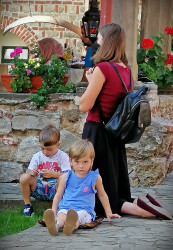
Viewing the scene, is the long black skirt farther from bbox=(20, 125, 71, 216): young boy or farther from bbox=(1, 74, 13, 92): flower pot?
bbox=(1, 74, 13, 92): flower pot

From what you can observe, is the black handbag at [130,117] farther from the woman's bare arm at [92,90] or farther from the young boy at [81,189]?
the young boy at [81,189]

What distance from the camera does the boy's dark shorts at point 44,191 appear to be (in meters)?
6.38

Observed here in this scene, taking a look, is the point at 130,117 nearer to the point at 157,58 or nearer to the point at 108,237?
the point at 108,237

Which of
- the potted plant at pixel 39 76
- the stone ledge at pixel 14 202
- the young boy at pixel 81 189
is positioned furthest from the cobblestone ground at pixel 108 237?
the potted plant at pixel 39 76

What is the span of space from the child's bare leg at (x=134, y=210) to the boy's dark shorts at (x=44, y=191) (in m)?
0.70

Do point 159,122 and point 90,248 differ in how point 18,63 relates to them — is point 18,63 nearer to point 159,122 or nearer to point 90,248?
point 159,122

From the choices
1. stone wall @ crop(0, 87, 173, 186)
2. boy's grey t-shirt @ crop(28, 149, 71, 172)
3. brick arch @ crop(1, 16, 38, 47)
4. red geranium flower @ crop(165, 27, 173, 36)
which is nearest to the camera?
boy's grey t-shirt @ crop(28, 149, 71, 172)

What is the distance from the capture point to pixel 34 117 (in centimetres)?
758

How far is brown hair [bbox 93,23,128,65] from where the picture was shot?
5.66 metres

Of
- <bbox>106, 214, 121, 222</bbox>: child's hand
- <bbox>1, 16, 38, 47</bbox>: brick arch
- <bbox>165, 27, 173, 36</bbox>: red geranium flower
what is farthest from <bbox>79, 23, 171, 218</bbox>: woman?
<bbox>1, 16, 38, 47</bbox>: brick arch

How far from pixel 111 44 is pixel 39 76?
216 cm

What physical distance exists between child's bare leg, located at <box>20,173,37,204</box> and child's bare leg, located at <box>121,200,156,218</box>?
0.82m

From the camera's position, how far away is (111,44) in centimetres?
567

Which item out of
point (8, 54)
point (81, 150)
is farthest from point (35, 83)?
point (8, 54)
